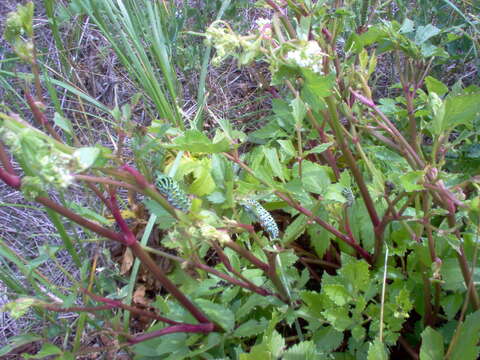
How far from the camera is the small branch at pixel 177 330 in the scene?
1.00m

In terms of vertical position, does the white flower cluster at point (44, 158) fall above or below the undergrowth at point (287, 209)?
above

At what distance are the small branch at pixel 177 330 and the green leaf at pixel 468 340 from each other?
47 centimetres

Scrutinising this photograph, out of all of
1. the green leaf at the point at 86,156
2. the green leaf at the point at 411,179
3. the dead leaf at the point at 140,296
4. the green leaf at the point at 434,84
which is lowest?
the dead leaf at the point at 140,296

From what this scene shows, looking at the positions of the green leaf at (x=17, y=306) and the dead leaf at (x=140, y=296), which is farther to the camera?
the dead leaf at (x=140, y=296)

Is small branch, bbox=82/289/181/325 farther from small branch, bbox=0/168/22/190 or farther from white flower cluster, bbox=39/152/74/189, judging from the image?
white flower cluster, bbox=39/152/74/189

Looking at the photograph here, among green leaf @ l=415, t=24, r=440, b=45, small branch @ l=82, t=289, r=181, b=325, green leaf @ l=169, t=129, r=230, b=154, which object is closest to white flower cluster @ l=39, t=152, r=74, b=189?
green leaf @ l=169, t=129, r=230, b=154

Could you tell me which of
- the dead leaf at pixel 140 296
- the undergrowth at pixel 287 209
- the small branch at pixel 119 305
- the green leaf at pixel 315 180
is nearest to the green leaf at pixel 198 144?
the undergrowth at pixel 287 209

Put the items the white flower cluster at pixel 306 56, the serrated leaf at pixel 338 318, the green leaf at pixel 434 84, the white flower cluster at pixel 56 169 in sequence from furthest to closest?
the green leaf at pixel 434 84
the serrated leaf at pixel 338 318
the white flower cluster at pixel 306 56
the white flower cluster at pixel 56 169

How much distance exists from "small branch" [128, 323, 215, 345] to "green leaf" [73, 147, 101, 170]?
0.50 m

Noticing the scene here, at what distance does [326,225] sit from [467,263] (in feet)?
0.92

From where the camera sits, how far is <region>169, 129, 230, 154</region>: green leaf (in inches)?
33.7

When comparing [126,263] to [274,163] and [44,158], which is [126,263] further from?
[44,158]

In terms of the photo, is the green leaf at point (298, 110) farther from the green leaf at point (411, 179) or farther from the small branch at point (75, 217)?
the small branch at point (75, 217)

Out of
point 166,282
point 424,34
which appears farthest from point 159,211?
point 424,34
